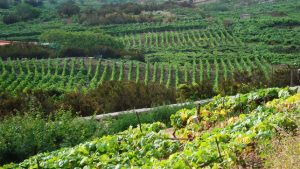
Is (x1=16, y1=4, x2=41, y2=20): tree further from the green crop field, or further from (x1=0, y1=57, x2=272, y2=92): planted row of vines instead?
(x1=0, y1=57, x2=272, y2=92): planted row of vines

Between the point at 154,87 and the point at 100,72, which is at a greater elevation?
the point at 154,87

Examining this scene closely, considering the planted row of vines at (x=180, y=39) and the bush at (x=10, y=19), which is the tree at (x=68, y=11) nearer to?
the bush at (x=10, y=19)

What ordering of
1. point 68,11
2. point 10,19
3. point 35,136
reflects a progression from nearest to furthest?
1. point 35,136
2. point 10,19
3. point 68,11

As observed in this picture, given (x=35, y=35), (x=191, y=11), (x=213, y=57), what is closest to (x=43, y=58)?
(x=213, y=57)

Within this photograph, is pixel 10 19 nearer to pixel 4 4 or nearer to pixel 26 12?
pixel 26 12

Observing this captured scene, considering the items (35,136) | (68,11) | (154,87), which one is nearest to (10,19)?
(68,11)

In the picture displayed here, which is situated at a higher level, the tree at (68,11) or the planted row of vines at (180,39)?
the tree at (68,11)

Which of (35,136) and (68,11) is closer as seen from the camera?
(35,136)

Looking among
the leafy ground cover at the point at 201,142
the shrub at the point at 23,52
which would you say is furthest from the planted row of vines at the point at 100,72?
the leafy ground cover at the point at 201,142

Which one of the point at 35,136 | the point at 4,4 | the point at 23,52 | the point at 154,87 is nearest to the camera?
the point at 35,136

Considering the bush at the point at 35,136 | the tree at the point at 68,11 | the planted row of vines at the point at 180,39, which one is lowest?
the planted row of vines at the point at 180,39

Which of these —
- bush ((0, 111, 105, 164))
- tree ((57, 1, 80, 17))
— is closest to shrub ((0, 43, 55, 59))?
bush ((0, 111, 105, 164))

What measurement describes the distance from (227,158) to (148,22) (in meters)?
81.1

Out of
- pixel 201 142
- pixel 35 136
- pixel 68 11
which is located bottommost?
pixel 68 11
